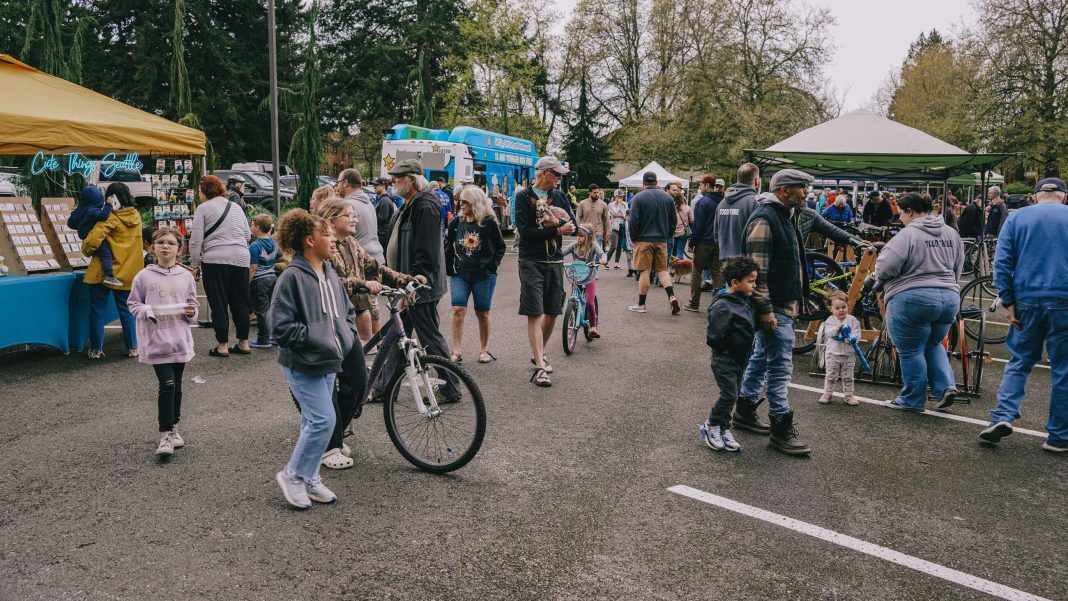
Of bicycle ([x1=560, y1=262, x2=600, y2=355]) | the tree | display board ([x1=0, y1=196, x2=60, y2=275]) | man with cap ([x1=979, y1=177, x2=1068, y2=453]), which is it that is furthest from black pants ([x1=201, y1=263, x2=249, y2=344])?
the tree

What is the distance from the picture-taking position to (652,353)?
8273 mm

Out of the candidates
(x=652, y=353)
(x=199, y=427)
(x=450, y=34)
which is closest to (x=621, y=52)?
(x=450, y=34)

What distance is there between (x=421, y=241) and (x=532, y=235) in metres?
1.21

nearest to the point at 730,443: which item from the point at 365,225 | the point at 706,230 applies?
the point at 365,225

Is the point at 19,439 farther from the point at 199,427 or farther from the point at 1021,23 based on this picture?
the point at 1021,23

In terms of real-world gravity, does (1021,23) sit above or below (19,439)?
above

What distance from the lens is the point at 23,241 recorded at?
8023 mm

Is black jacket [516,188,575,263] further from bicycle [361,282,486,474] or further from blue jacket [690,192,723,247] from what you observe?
blue jacket [690,192,723,247]

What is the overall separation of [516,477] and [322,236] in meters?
1.83

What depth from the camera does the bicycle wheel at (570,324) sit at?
26.2 ft

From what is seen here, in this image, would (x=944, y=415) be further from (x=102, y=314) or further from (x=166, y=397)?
(x=102, y=314)

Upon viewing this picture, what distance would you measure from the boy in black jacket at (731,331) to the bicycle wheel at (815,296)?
2706 mm

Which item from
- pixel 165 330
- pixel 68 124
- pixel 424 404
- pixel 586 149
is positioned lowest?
pixel 424 404

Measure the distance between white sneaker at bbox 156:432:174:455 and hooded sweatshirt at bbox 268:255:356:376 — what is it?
1446mm
